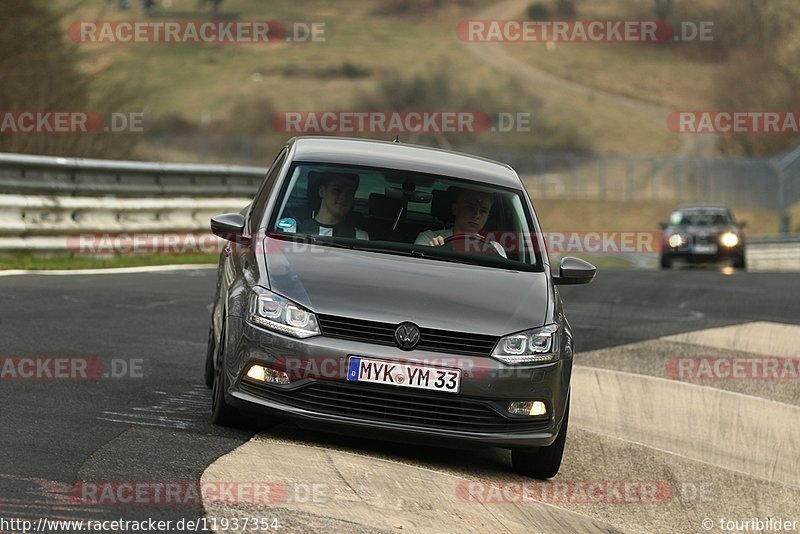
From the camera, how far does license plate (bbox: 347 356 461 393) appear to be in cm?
715

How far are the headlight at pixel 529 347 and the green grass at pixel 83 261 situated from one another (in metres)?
9.28

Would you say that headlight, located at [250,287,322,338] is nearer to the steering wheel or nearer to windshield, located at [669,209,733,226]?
the steering wheel

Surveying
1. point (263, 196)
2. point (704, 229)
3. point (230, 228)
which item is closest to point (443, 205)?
point (263, 196)

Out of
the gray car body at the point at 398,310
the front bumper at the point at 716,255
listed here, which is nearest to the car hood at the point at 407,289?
the gray car body at the point at 398,310

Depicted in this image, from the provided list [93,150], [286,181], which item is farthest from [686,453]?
[93,150]

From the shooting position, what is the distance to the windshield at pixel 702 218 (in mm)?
33438

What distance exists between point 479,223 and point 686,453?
2.05 meters

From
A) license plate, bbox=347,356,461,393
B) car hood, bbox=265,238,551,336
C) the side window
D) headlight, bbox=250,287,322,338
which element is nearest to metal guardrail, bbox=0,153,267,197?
the side window

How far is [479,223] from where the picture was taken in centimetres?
850

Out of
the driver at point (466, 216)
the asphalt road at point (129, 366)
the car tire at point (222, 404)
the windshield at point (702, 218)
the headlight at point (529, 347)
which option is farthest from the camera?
the windshield at point (702, 218)

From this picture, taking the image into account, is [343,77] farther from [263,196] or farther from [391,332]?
[391,332]

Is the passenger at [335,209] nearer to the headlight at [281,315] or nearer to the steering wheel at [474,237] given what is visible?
the steering wheel at [474,237]

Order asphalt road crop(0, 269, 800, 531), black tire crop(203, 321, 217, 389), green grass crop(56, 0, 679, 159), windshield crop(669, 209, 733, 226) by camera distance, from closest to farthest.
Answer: asphalt road crop(0, 269, 800, 531) → black tire crop(203, 321, 217, 389) → windshield crop(669, 209, 733, 226) → green grass crop(56, 0, 679, 159)

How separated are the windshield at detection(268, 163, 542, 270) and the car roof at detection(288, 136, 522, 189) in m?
0.06
